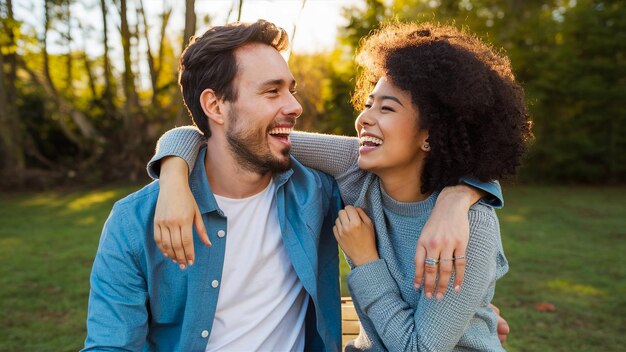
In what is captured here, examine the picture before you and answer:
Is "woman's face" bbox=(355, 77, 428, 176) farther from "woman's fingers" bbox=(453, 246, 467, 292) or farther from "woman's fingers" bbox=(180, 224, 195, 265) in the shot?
"woman's fingers" bbox=(180, 224, 195, 265)

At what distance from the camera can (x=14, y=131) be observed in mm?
14625

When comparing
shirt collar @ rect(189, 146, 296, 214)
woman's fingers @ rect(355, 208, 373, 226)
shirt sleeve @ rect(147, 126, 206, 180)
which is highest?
shirt sleeve @ rect(147, 126, 206, 180)

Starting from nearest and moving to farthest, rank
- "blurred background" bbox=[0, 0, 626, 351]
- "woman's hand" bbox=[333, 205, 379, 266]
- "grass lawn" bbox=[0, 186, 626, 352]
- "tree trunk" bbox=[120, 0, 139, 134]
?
"woman's hand" bbox=[333, 205, 379, 266], "grass lawn" bbox=[0, 186, 626, 352], "blurred background" bbox=[0, 0, 626, 351], "tree trunk" bbox=[120, 0, 139, 134]

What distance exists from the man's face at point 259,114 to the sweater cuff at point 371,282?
22.3 inches

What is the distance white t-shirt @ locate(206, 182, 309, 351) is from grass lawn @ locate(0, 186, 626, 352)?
8.08 feet

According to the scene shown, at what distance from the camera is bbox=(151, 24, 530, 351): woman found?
2354 millimetres

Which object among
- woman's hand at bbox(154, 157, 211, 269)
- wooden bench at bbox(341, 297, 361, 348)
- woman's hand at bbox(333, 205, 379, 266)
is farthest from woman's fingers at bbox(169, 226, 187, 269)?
wooden bench at bbox(341, 297, 361, 348)

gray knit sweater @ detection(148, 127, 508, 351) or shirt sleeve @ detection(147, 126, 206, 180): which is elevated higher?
shirt sleeve @ detection(147, 126, 206, 180)

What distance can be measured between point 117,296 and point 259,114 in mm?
926

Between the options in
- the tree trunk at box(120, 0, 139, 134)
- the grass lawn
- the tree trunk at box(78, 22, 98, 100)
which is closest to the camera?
the grass lawn

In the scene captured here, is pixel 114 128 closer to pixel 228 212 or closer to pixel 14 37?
pixel 14 37

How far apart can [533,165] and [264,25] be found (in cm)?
1261

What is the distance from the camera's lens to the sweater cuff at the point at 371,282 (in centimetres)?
244

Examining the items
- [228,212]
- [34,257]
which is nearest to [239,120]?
[228,212]
